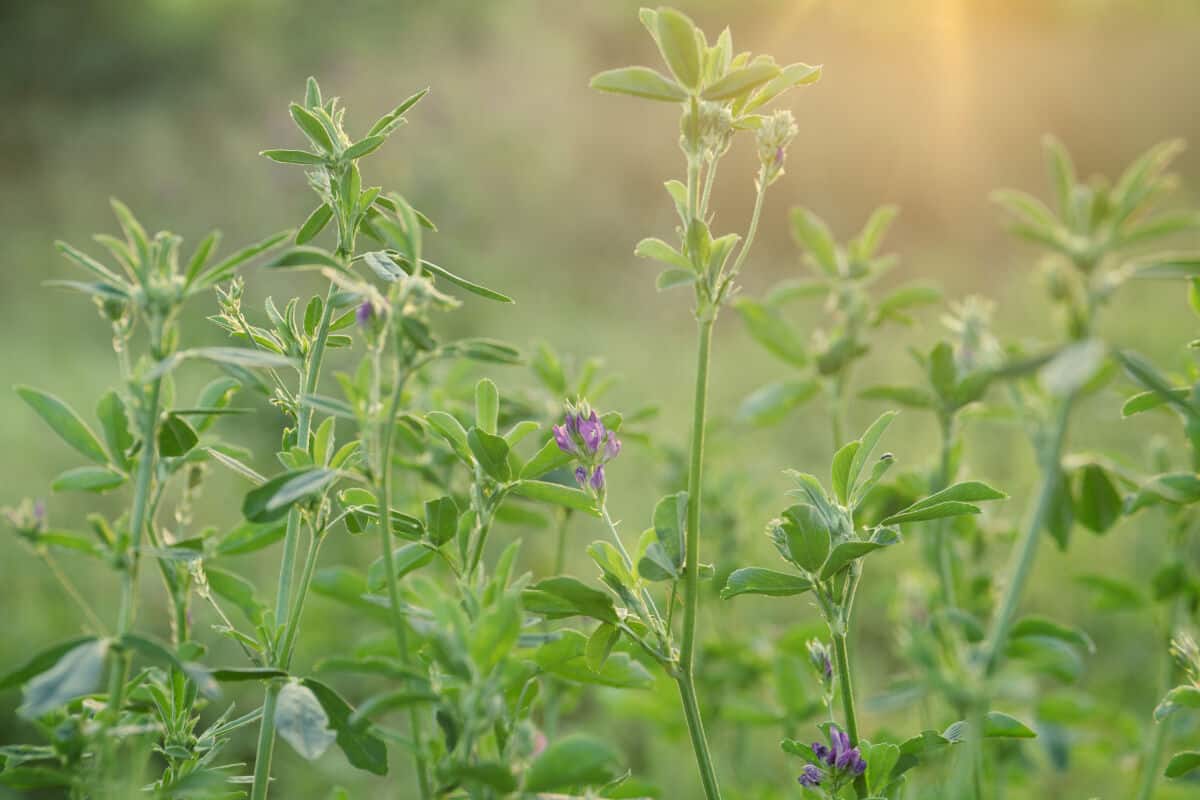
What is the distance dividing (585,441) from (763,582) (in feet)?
0.50

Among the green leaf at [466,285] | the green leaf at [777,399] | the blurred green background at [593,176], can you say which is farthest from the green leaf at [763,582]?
the blurred green background at [593,176]

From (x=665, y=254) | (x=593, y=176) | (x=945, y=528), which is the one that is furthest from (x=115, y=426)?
(x=593, y=176)

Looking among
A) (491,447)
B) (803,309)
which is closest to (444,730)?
(491,447)

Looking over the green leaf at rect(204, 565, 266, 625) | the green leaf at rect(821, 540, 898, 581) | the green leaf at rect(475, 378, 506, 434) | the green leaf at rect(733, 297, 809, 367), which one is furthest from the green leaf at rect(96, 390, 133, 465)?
the green leaf at rect(733, 297, 809, 367)

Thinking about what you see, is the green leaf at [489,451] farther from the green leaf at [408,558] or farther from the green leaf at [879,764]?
the green leaf at [879,764]

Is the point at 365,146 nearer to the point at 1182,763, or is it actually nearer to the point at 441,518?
the point at 441,518

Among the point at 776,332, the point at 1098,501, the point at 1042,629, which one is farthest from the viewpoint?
the point at 776,332

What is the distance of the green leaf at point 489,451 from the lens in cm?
65

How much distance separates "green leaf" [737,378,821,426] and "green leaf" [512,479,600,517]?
1.47 ft

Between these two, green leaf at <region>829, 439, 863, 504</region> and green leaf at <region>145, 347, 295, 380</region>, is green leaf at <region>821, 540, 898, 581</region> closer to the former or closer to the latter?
green leaf at <region>829, 439, 863, 504</region>

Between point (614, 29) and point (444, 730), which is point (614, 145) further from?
point (444, 730)

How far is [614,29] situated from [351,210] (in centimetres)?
722

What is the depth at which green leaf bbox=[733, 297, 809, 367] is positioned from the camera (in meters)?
1.11

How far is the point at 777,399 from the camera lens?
3.72 feet
